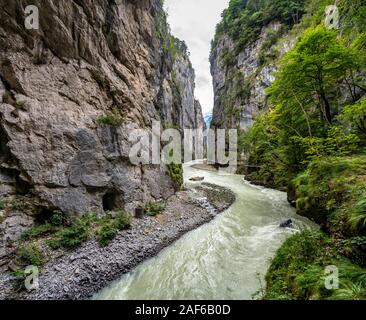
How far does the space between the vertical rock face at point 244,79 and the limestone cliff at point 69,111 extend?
23189mm

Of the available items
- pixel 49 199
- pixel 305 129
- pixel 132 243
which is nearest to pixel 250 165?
pixel 305 129

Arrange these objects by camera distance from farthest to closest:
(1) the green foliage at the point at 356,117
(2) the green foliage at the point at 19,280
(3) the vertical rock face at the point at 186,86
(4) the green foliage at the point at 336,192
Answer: (3) the vertical rock face at the point at 186,86 < (1) the green foliage at the point at 356,117 < (2) the green foliage at the point at 19,280 < (4) the green foliage at the point at 336,192

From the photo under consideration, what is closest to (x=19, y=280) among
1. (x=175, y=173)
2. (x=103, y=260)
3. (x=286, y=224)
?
(x=103, y=260)

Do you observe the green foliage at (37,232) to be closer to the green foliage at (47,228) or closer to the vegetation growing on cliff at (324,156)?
the green foliage at (47,228)

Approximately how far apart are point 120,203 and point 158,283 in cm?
465

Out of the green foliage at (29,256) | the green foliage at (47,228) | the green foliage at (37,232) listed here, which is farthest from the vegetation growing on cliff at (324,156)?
the green foliage at (37,232)

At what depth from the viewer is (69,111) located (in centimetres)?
923

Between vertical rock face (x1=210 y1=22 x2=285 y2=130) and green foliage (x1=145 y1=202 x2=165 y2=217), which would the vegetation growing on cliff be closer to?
green foliage (x1=145 y1=202 x2=165 y2=217)

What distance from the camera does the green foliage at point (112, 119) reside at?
10.1 metres

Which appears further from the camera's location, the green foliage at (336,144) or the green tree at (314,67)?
the green tree at (314,67)

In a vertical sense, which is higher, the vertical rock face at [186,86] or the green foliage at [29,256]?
the vertical rock face at [186,86]

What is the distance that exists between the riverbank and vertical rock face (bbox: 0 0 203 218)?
1729 millimetres

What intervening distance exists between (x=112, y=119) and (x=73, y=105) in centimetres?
178
